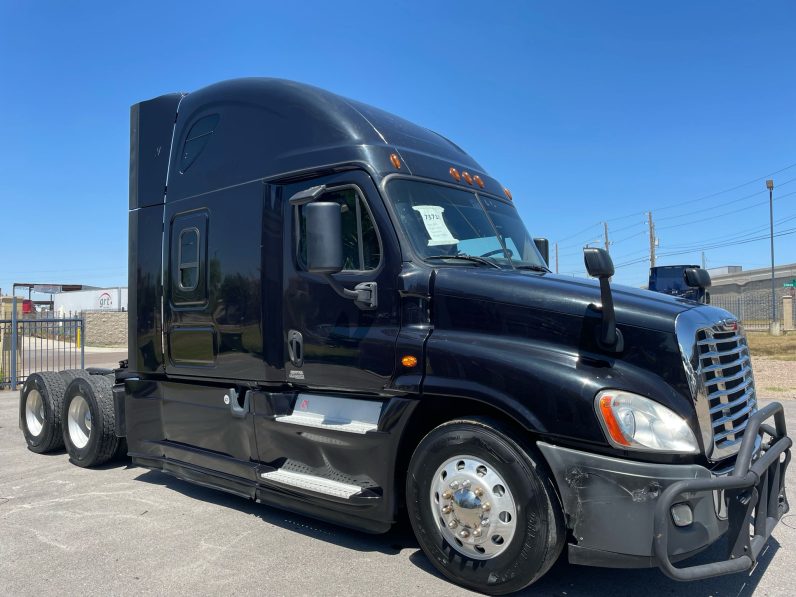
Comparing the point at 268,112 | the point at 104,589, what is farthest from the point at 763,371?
the point at 104,589

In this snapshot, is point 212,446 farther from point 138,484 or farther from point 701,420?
point 701,420

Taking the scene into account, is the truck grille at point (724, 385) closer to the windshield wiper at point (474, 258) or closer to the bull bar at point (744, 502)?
the bull bar at point (744, 502)

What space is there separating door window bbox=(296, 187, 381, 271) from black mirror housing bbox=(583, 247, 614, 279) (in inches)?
54.3

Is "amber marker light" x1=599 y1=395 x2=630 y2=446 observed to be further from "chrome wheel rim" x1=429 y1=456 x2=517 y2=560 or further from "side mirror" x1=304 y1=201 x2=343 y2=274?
"side mirror" x1=304 y1=201 x2=343 y2=274

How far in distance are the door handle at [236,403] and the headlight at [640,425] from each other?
9.12 feet

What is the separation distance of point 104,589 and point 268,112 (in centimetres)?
348

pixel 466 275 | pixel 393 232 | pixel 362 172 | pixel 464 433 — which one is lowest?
pixel 464 433

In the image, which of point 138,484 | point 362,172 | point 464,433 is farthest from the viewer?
point 138,484

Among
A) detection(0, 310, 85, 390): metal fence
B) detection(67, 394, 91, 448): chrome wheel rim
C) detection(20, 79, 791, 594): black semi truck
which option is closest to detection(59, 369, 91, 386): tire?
detection(67, 394, 91, 448): chrome wheel rim

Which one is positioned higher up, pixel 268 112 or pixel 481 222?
pixel 268 112

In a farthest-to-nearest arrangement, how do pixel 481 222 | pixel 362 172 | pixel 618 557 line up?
pixel 481 222
pixel 362 172
pixel 618 557

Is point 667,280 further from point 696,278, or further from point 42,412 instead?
point 42,412

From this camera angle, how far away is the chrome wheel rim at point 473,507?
3.49 meters

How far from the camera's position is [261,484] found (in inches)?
187
